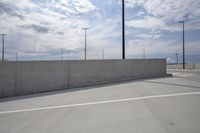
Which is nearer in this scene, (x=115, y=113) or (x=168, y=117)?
(x=168, y=117)

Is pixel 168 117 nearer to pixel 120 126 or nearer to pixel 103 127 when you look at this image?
pixel 120 126

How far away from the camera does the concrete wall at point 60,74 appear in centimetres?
1073

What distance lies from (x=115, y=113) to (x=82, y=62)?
24.4 ft

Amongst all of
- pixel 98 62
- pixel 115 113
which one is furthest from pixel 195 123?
→ pixel 98 62

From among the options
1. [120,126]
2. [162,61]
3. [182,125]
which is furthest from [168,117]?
[162,61]

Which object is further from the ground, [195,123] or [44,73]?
[44,73]

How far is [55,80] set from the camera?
11297 millimetres

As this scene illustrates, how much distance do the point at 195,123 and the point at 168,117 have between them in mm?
624

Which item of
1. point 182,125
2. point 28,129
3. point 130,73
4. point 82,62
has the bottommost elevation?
point 28,129

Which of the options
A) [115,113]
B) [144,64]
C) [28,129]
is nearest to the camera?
[28,129]

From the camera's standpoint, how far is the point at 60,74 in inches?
449

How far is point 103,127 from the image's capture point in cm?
382

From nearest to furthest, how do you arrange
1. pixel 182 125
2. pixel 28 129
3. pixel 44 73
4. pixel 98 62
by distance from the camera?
pixel 182 125, pixel 28 129, pixel 44 73, pixel 98 62

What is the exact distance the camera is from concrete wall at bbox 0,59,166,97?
10.7 metres
